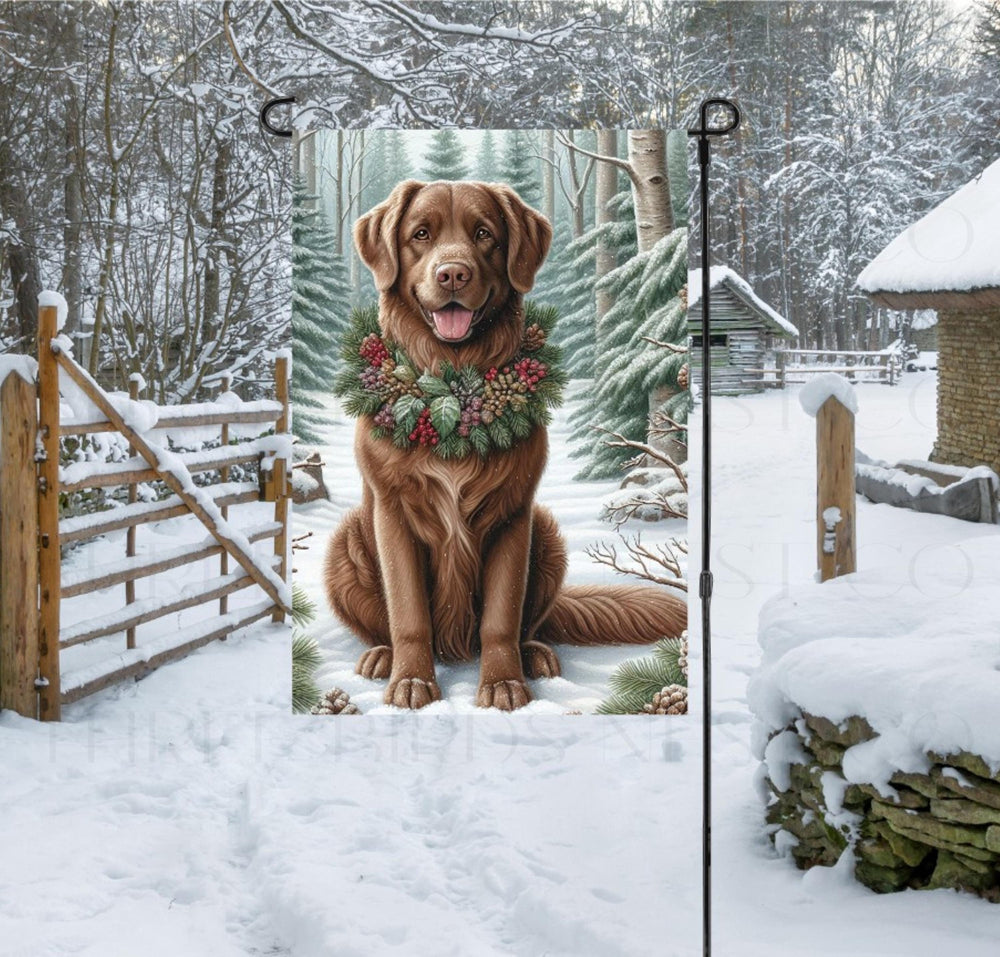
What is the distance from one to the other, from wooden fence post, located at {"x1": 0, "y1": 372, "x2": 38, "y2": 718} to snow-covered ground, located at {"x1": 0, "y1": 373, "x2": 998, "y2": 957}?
15 cm

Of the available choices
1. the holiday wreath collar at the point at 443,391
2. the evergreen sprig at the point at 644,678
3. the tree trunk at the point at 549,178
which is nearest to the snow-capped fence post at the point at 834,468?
the evergreen sprig at the point at 644,678

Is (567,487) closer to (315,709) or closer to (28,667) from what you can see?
(315,709)

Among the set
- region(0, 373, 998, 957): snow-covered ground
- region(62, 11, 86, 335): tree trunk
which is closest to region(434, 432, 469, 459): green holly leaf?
region(0, 373, 998, 957): snow-covered ground

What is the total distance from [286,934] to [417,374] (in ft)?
5.33

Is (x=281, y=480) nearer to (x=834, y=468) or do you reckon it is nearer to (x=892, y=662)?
(x=834, y=468)

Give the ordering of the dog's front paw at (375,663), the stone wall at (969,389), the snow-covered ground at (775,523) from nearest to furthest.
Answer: the dog's front paw at (375,663) < the snow-covered ground at (775,523) < the stone wall at (969,389)

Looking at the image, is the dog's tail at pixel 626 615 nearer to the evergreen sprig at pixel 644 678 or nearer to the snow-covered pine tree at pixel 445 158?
the evergreen sprig at pixel 644 678

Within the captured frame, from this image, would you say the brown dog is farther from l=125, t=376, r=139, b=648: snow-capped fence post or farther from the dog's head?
l=125, t=376, r=139, b=648: snow-capped fence post

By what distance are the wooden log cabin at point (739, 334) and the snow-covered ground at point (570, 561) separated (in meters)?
1.29

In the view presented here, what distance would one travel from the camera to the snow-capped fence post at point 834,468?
13.0 feet

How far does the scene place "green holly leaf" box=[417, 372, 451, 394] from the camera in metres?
3.93

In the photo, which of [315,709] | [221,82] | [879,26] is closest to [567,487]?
[315,709]

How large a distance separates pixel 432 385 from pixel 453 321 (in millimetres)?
201

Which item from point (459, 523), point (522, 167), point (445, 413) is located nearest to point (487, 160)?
point (522, 167)
